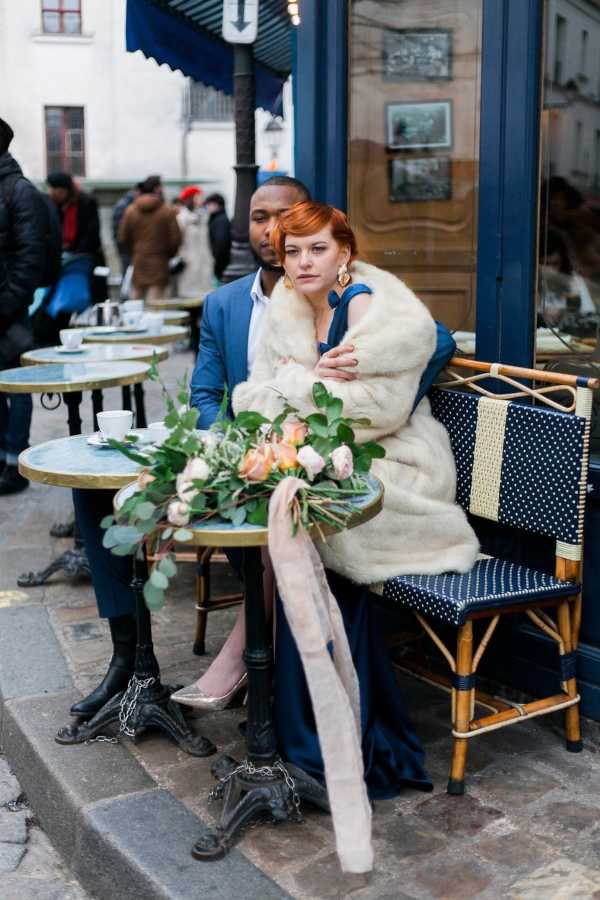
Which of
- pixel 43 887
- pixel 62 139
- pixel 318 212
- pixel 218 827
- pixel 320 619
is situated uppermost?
pixel 62 139

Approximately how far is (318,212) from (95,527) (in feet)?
3.85

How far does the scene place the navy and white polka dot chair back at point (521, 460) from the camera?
126 inches

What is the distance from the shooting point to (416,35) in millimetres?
4188

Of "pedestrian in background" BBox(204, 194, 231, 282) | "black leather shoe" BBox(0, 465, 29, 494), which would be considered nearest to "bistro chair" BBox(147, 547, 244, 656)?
"black leather shoe" BBox(0, 465, 29, 494)

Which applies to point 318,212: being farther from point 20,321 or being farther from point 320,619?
point 20,321

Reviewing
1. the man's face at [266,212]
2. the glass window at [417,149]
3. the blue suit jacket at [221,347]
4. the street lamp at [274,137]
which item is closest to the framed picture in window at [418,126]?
the glass window at [417,149]

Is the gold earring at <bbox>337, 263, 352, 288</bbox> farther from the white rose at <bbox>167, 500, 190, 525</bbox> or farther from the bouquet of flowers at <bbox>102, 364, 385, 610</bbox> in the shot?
the white rose at <bbox>167, 500, 190, 525</bbox>

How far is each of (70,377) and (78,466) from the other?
146 cm

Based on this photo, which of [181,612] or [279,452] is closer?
[279,452]

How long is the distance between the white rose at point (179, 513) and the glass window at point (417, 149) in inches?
63.6

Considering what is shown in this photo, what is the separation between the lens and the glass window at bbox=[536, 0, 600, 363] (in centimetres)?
362

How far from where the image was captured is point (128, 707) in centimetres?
340

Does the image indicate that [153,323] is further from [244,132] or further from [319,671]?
[319,671]

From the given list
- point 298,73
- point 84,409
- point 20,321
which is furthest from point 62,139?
point 298,73
